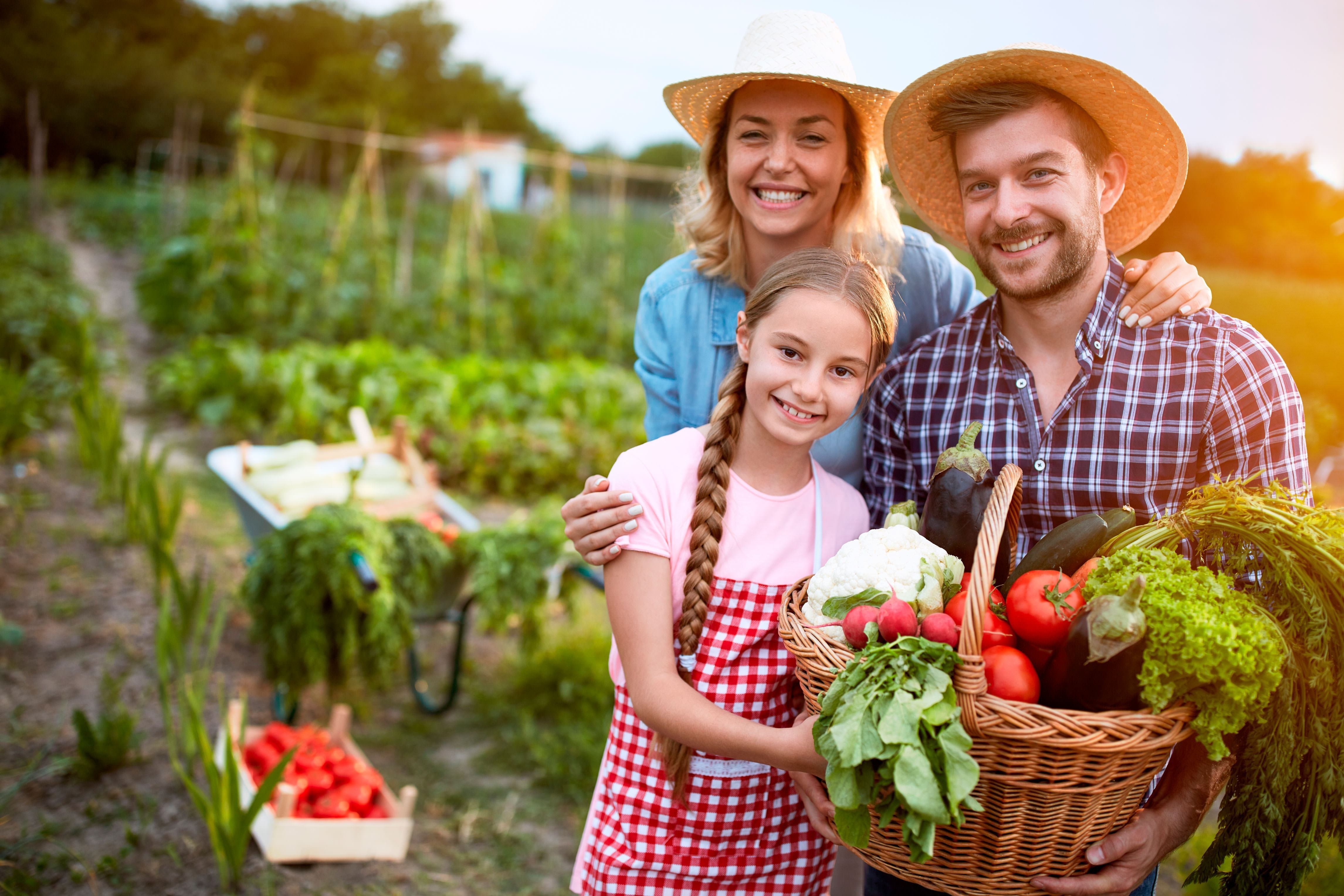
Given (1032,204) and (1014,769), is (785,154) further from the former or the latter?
(1014,769)

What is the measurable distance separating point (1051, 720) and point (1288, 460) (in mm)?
824

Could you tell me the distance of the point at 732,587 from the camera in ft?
5.76

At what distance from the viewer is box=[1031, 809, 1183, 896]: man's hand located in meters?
1.43

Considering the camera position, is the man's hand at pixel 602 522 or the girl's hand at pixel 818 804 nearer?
the girl's hand at pixel 818 804

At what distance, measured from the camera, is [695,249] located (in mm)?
2412

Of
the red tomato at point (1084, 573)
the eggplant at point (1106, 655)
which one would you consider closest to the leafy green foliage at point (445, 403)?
the red tomato at point (1084, 573)

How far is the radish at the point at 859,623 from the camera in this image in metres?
1.36

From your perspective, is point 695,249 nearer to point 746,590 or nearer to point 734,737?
point 746,590

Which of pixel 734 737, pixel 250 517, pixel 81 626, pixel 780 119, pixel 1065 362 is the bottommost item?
pixel 81 626

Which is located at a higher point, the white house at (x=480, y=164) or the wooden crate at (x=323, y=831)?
the white house at (x=480, y=164)

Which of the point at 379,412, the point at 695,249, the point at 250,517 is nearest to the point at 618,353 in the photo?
the point at 379,412

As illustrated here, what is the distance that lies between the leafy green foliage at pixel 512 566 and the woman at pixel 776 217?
144 cm

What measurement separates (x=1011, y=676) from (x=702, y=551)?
1.96 feet

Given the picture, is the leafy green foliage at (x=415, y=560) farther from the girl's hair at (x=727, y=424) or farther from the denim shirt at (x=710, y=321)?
the girl's hair at (x=727, y=424)
